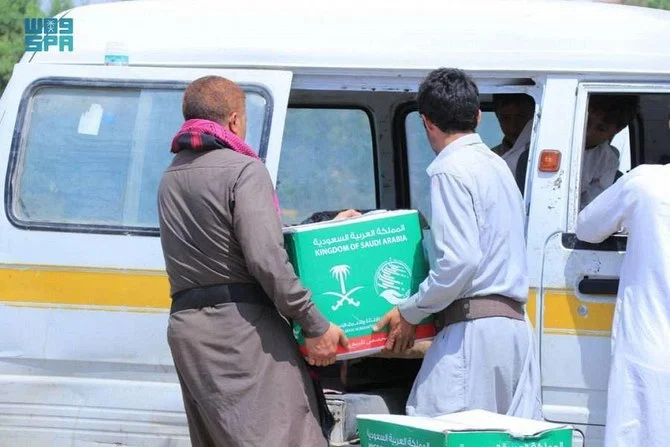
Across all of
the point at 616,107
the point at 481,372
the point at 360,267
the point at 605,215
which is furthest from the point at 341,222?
the point at 616,107

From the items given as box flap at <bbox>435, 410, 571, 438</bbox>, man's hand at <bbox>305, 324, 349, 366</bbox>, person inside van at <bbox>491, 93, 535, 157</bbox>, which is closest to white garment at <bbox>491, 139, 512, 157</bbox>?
person inside van at <bbox>491, 93, 535, 157</bbox>

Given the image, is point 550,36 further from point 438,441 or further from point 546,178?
point 438,441

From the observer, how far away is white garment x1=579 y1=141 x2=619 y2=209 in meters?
5.03

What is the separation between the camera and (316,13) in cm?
500

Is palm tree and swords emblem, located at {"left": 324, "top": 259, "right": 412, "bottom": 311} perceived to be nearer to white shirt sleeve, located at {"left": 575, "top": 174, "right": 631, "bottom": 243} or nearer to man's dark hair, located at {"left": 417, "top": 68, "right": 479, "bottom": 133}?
man's dark hair, located at {"left": 417, "top": 68, "right": 479, "bottom": 133}

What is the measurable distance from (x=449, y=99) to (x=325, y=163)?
1.88m

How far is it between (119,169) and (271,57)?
77 centimetres

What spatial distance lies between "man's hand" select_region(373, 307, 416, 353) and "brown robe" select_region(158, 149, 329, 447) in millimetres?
310

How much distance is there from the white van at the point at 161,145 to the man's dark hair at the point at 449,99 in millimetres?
399

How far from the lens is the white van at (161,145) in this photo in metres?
4.70

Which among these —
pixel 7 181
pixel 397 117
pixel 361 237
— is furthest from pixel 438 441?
pixel 397 117

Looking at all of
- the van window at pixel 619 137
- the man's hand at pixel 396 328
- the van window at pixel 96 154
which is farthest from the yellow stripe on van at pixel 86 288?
the van window at pixel 619 137

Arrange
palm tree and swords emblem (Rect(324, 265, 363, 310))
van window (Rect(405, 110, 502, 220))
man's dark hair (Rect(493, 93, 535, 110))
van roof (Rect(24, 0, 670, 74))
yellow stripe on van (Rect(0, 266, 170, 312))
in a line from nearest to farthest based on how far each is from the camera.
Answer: palm tree and swords emblem (Rect(324, 265, 363, 310)) → van roof (Rect(24, 0, 670, 74)) → yellow stripe on van (Rect(0, 266, 170, 312)) → man's dark hair (Rect(493, 93, 535, 110)) → van window (Rect(405, 110, 502, 220))

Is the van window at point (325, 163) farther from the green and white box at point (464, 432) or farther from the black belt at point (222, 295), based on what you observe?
the green and white box at point (464, 432)
